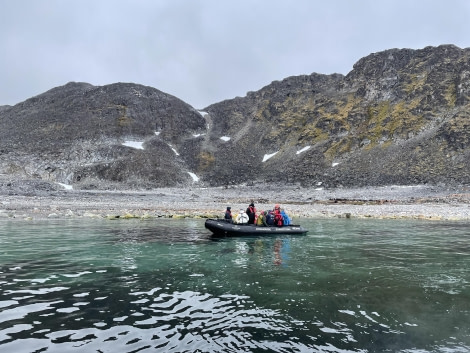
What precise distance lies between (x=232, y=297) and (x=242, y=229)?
11.5 metres

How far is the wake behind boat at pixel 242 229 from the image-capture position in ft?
65.0

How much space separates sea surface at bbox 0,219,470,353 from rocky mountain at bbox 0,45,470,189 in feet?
196

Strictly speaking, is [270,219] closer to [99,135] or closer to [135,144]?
[135,144]

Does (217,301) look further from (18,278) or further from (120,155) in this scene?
(120,155)

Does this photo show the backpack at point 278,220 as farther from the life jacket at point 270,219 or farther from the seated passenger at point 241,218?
the seated passenger at point 241,218

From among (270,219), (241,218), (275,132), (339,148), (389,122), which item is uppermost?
(275,132)

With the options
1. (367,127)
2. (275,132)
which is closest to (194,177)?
(275,132)

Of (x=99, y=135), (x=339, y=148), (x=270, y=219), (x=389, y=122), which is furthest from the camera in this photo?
(x=99, y=135)

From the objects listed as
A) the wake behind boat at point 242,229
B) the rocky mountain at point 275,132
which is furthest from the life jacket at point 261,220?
the rocky mountain at point 275,132

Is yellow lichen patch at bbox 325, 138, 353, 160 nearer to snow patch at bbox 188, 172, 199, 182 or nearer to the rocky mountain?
the rocky mountain

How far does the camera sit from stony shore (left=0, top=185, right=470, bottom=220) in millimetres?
32938

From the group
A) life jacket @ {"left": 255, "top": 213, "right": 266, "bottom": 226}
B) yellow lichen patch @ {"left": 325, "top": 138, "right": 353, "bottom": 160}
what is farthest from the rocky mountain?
life jacket @ {"left": 255, "top": 213, "right": 266, "bottom": 226}

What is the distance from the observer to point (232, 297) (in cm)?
862

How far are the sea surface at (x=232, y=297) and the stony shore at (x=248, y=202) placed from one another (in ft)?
54.0
